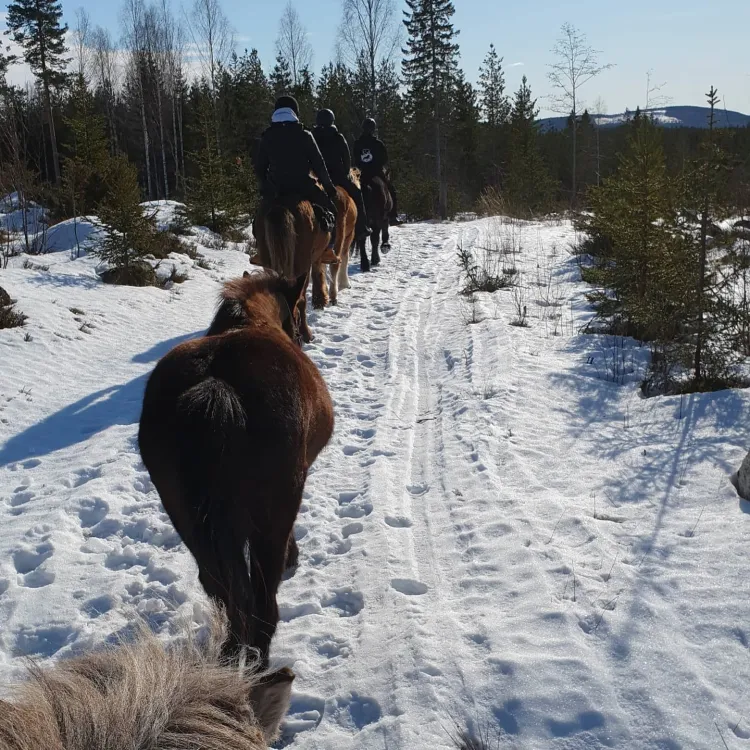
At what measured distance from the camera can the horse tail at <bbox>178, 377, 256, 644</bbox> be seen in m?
2.15

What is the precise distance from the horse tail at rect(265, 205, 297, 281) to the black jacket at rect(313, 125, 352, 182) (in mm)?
3606

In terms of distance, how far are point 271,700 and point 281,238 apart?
21.3 ft

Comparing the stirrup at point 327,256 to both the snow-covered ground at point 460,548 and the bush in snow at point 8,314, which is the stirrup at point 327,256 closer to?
the snow-covered ground at point 460,548

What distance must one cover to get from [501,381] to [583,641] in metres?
3.71

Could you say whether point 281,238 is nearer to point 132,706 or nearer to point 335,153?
point 335,153

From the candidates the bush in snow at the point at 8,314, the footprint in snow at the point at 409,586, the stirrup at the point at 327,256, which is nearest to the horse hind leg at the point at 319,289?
the stirrup at the point at 327,256

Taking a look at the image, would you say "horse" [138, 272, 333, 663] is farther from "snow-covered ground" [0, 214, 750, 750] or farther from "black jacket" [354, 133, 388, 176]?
"black jacket" [354, 133, 388, 176]

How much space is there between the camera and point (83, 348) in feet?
26.0

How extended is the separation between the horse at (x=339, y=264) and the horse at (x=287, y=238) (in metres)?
0.90

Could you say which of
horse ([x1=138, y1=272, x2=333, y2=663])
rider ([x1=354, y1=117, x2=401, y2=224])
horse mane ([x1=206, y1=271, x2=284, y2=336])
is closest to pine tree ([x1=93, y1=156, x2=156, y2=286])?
rider ([x1=354, y1=117, x2=401, y2=224])

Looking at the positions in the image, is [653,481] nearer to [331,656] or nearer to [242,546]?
[331,656]

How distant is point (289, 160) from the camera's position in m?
8.41

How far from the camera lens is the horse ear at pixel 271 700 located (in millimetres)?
2078

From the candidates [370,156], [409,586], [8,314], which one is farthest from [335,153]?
[409,586]
